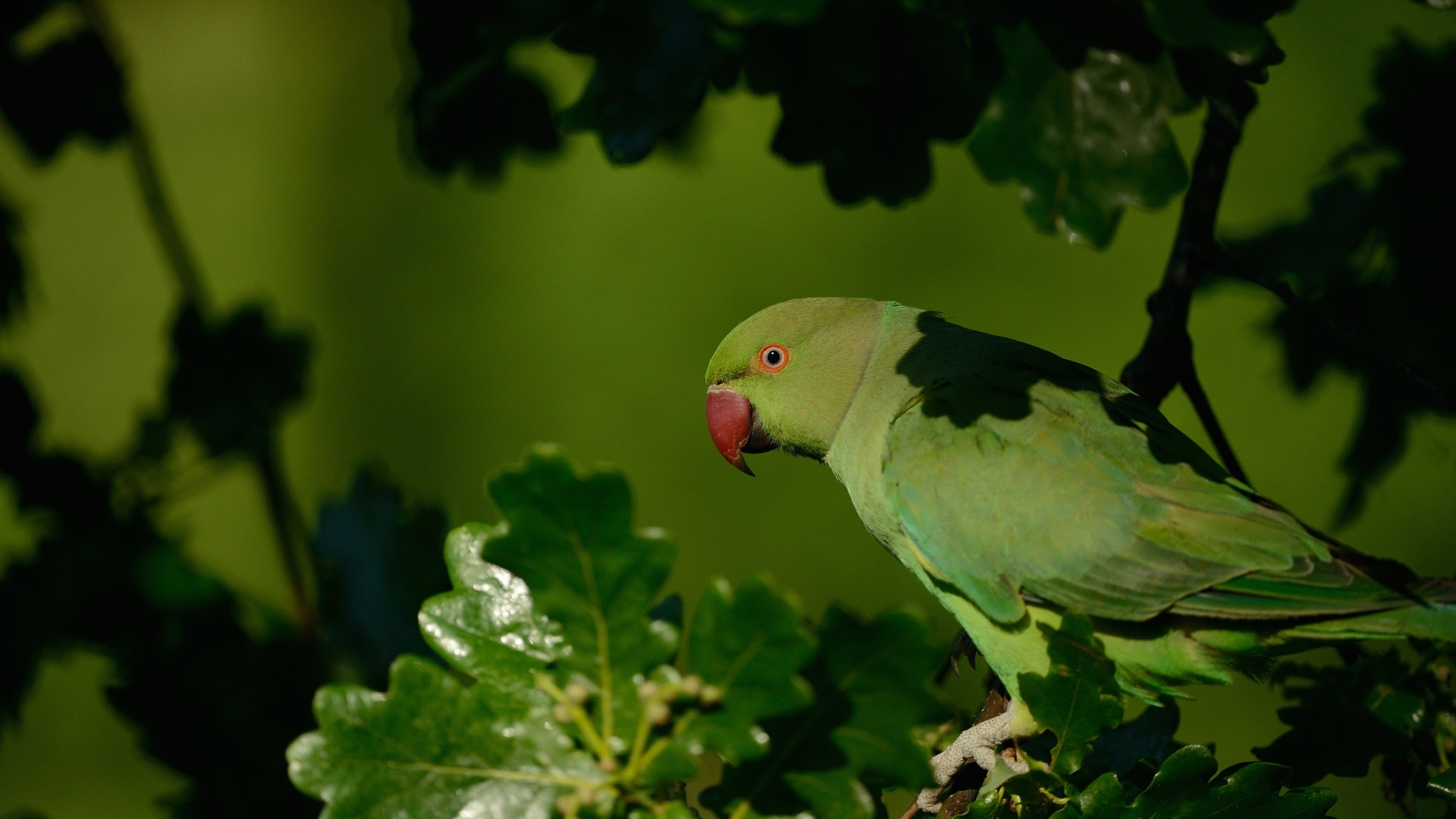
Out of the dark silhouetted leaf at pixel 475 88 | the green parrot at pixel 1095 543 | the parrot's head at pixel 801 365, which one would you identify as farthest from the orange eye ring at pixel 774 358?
the dark silhouetted leaf at pixel 475 88

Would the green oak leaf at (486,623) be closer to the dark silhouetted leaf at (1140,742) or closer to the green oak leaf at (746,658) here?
the green oak leaf at (746,658)

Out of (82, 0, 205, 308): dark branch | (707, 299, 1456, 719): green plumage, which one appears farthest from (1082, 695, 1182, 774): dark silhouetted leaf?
(82, 0, 205, 308): dark branch

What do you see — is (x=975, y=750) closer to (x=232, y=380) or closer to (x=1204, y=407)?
(x=1204, y=407)

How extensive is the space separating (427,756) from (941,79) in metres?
0.57

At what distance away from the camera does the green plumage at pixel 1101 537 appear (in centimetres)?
96

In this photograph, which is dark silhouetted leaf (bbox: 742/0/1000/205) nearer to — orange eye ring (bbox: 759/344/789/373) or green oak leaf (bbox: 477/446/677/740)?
green oak leaf (bbox: 477/446/677/740)

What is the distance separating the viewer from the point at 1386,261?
1.33 metres

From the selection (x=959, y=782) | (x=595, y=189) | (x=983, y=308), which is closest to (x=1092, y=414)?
(x=959, y=782)

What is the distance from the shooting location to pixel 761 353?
1365 mm

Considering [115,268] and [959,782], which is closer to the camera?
[959,782]

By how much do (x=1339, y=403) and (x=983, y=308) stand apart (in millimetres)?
1145

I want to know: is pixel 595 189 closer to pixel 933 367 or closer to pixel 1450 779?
pixel 933 367

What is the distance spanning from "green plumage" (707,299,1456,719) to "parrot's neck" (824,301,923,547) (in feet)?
0.06

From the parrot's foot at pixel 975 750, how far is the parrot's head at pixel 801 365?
451 millimetres
